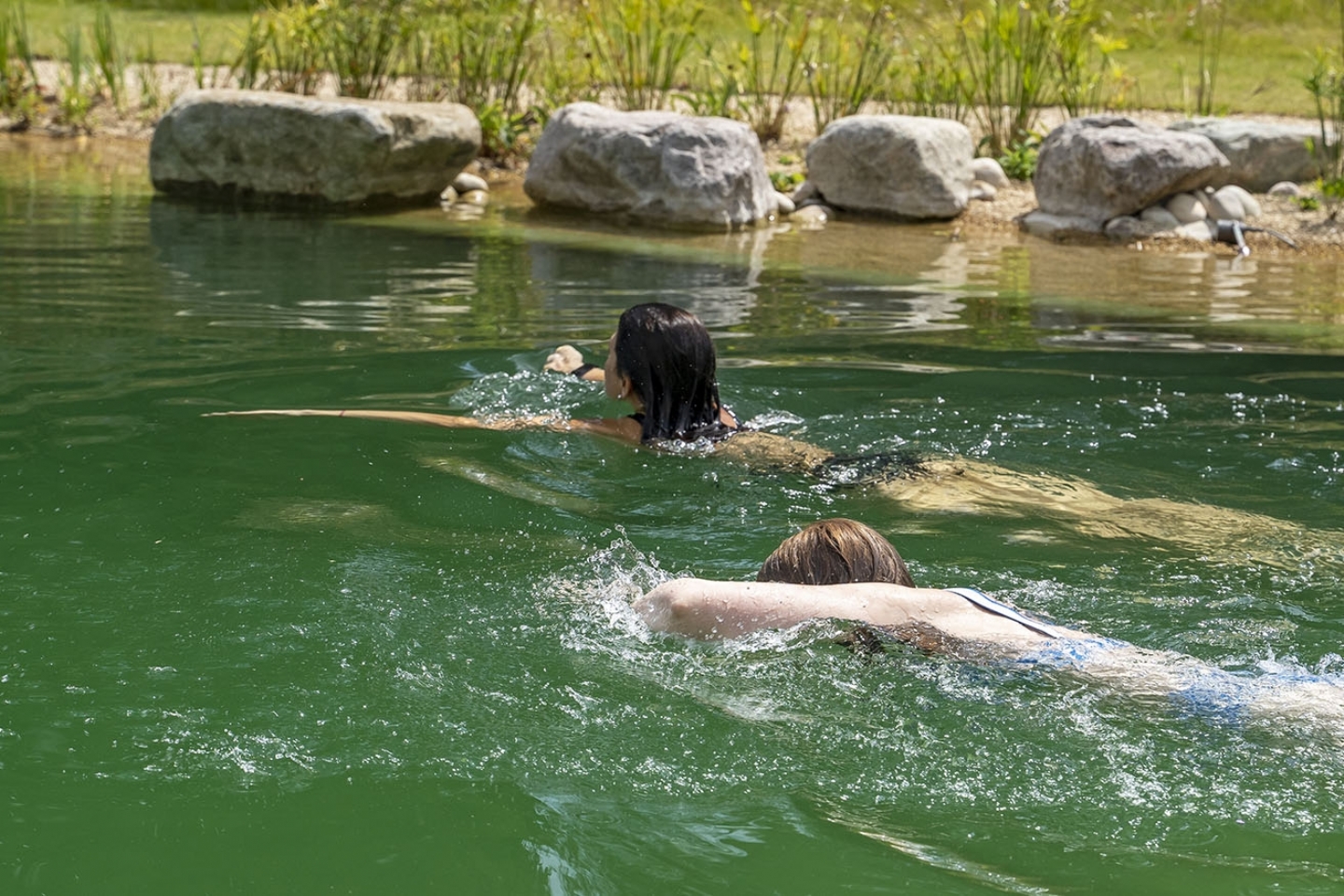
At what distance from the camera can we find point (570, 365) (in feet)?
24.2

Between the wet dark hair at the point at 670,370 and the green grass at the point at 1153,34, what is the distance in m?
14.1

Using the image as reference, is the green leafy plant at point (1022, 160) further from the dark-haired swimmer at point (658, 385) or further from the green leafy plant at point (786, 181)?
the dark-haired swimmer at point (658, 385)

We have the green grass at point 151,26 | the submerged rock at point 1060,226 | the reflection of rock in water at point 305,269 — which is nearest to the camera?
the reflection of rock in water at point 305,269

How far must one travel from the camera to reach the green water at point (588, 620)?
130 inches

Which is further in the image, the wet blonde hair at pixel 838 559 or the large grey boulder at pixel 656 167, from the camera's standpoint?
the large grey boulder at pixel 656 167

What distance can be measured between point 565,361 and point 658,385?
143cm

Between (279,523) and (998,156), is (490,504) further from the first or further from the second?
(998,156)

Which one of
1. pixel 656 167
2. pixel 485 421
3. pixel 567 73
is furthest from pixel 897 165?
pixel 485 421

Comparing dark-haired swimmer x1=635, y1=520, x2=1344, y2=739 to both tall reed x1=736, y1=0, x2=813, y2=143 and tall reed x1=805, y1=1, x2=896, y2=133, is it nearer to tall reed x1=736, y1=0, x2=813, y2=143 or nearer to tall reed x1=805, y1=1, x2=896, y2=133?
tall reed x1=736, y1=0, x2=813, y2=143

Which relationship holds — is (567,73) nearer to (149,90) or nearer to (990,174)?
(990,174)

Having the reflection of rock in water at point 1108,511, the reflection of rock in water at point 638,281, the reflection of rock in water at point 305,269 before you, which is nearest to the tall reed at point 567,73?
the reflection of rock in water at point 305,269

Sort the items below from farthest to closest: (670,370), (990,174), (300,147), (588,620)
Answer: (990,174), (300,147), (670,370), (588,620)

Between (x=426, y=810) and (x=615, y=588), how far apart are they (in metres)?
1.33

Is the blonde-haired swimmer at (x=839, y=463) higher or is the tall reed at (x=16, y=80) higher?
the tall reed at (x=16, y=80)
